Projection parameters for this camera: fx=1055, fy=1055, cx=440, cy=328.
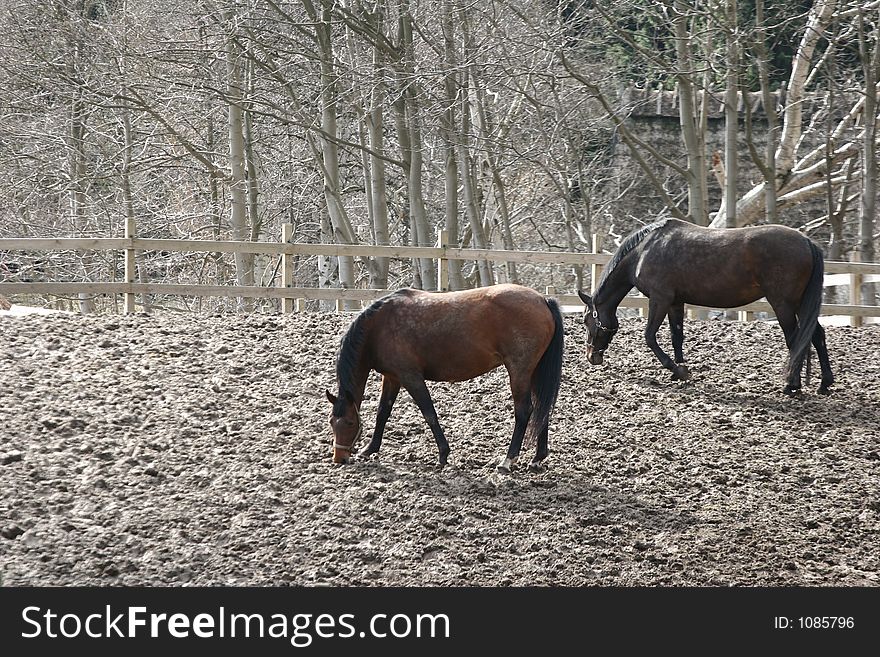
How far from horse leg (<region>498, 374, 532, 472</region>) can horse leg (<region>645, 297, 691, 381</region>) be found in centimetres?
289

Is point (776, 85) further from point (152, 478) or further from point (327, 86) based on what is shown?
point (152, 478)

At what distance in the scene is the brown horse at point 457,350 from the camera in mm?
7648

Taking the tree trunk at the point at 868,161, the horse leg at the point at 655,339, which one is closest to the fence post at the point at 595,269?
the horse leg at the point at 655,339

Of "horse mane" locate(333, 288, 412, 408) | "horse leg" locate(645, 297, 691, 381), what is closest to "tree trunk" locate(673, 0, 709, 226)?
"horse leg" locate(645, 297, 691, 381)

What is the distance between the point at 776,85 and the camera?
24.0 m

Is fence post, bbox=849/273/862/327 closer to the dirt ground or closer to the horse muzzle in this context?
the dirt ground

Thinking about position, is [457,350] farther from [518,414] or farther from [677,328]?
[677,328]

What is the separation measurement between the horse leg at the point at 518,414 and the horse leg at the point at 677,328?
3.29 meters

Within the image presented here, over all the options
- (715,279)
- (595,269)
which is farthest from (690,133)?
(715,279)

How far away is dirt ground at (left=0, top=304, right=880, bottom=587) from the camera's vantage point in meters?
6.24

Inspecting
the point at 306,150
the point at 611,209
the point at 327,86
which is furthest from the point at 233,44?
the point at 611,209

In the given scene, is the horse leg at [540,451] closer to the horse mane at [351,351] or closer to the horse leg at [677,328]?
the horse mane at [351,351]

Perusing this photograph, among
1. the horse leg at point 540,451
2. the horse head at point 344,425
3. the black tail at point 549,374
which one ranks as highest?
the black tail at point 549,374

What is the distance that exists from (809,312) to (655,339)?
1481mm
